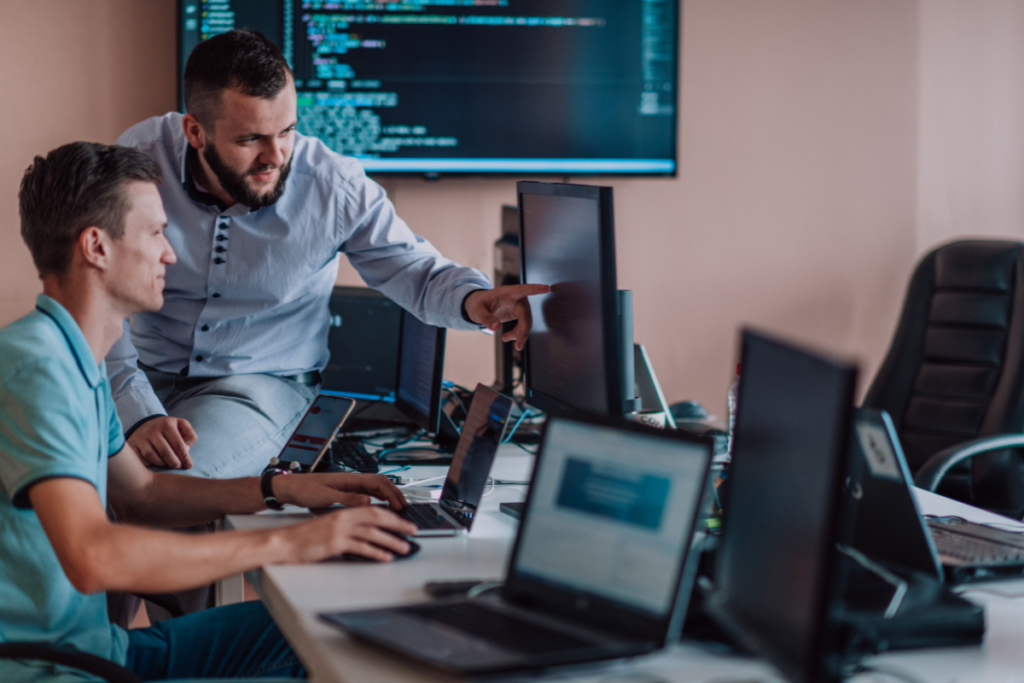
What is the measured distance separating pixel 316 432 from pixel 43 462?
728 mm

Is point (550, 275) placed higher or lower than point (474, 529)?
higher

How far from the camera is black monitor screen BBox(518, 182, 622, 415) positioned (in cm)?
148

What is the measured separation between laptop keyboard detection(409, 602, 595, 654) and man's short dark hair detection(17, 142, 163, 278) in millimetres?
708

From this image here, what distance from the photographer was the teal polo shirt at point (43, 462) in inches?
44.4

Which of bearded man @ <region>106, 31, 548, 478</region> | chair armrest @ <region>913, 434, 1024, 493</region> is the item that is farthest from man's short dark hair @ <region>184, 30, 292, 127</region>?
chair armrest @ <region>913, 434, 1024, 493</region>

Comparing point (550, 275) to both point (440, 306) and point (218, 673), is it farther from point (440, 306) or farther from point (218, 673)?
point (218, 673)

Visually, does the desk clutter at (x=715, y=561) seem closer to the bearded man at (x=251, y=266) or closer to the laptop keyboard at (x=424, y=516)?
the laptop keyboard at (x=424, y=516)

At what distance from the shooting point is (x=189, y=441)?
5.89 ft

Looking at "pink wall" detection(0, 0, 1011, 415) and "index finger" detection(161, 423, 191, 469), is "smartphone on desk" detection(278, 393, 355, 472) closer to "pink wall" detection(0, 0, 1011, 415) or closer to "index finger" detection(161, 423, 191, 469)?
"index finger" detection(161, 423, 191, 469)

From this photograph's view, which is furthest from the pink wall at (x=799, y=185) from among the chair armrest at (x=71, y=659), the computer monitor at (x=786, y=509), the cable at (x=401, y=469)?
the computer monitor at (x=786, y=509)

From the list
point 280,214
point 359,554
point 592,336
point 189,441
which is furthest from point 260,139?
point 359,554

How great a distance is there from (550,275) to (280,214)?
2.53ft

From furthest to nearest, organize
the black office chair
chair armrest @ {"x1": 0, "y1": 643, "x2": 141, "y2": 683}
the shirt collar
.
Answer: the black office chair → the shirt collar → chair armrest @ {"x1": 0, "y1": 643, "x2": 141, "y2": 683}

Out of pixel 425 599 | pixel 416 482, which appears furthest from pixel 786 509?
pixel 416 482
